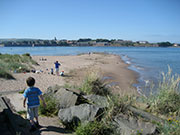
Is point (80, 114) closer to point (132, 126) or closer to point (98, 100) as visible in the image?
point (98, 100)

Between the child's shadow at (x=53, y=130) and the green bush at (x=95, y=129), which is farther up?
the green bush at (x=95, y=129)

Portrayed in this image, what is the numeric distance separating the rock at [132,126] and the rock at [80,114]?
Result: 21.4 inches

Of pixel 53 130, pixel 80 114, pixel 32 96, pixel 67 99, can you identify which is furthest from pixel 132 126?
pixel 32 96

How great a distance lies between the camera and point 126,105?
485 cm

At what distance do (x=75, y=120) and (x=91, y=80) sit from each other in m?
2.56

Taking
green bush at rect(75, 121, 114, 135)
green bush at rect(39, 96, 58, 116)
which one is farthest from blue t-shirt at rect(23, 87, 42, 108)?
green bush at rect(75, 121, 114, 135)

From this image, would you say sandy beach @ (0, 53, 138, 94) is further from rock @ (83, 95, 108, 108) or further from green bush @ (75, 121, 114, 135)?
green bush @ (75, 121, 114, 135)

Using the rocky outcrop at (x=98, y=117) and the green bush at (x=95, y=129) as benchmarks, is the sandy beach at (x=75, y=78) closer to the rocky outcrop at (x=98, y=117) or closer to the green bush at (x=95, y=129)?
the rocky outcrop at (x=98, y=117)

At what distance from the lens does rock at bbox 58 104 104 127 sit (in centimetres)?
457

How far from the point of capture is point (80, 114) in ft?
15.5

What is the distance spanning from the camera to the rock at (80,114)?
4570mm

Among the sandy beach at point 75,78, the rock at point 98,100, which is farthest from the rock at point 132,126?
the sandy beach at point 75,78

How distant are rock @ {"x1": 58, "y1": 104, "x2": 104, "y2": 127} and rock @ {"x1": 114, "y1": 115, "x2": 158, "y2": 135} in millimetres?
543

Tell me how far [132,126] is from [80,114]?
1389 millimetres
